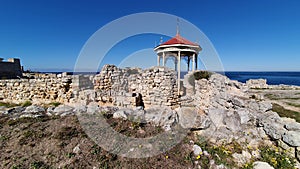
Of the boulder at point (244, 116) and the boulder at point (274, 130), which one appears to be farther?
the boulder at point (244, 116)

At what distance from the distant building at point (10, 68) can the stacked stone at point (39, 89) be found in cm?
997

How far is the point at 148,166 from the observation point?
295 cm

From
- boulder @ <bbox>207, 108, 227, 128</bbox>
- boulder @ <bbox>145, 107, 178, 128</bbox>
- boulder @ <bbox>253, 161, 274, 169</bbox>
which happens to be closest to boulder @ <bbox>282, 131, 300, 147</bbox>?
boulder @ <bbox>253, 161, 274, 169</bbox>

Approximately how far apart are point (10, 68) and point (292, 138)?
85.4 ft

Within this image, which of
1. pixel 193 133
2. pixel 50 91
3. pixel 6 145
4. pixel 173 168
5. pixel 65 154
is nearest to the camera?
pixel 173 168

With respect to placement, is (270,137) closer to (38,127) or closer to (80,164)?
(80,164)

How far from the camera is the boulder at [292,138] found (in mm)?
2992

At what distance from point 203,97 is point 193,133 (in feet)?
18.3

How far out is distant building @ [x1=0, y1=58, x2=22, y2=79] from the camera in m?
17.1

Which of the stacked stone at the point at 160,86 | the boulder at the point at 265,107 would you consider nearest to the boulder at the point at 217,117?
the boulder at the point at 265,107

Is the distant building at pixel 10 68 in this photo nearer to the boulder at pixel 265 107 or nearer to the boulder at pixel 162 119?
the boulder at pixel 162 119

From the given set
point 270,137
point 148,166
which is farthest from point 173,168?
point 270,137

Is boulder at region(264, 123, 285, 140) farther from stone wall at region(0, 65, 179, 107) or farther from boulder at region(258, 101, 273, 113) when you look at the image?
stone wall at region(0, 65, 179, 107)

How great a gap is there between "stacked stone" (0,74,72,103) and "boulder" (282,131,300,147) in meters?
9.93
